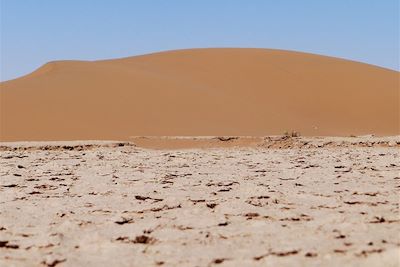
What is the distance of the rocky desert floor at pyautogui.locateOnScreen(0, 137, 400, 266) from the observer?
2635 millimetres

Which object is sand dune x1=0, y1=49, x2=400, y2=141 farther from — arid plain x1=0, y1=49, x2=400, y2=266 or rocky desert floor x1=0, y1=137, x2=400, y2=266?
rocky desert floor x1=0, y1=137, x2=400, y2=266

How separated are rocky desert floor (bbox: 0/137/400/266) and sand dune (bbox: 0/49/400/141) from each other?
9177mm

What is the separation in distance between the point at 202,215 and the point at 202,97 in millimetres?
19167

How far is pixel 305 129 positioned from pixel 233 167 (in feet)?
45.9

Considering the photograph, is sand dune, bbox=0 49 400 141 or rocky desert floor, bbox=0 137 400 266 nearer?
rocky desert floor, bbox=0 137 400 266

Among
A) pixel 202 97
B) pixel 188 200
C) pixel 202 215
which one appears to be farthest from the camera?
pixel 202 97

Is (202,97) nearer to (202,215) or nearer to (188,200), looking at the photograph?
(188,200)

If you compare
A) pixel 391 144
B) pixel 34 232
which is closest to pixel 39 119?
pixel 391 144

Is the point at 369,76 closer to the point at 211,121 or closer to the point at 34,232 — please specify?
the point at 211,121

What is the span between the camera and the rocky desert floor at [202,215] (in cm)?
263

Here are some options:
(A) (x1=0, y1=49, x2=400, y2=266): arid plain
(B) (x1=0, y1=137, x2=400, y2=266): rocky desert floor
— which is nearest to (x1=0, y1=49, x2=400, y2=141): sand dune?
(A) (x1=0, y1=49, x2=400, y2=266): arid plain

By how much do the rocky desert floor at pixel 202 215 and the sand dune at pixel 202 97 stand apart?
9177 mm

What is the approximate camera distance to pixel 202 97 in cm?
2269

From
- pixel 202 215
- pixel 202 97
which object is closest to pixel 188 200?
pixel 202 215
